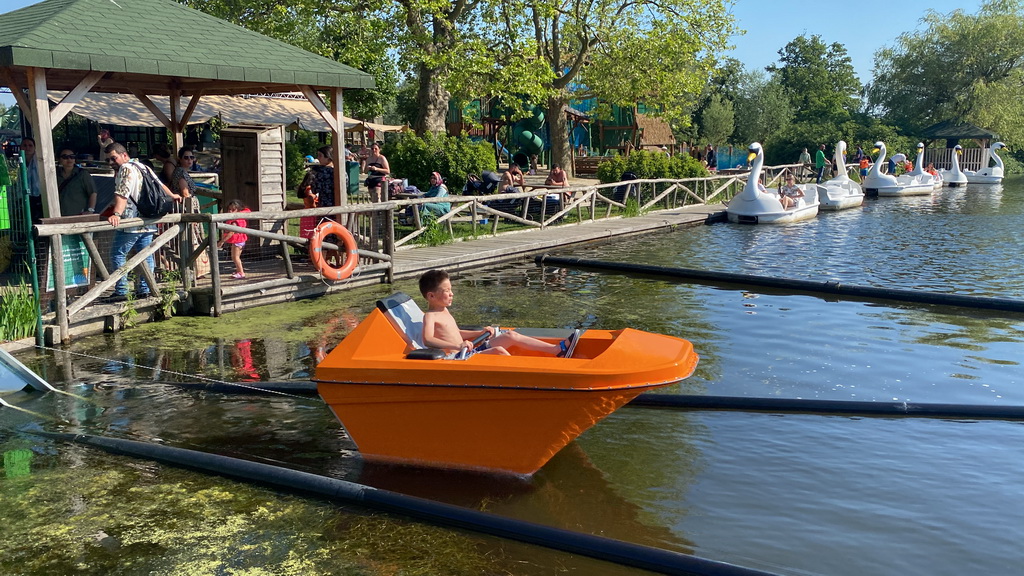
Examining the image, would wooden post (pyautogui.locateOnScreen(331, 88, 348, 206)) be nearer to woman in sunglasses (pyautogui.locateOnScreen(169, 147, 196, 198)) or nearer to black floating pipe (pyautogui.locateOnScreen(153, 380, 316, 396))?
woman in sunglasses (pyautogui.locateOnScreen(169, 147, 196, 198))

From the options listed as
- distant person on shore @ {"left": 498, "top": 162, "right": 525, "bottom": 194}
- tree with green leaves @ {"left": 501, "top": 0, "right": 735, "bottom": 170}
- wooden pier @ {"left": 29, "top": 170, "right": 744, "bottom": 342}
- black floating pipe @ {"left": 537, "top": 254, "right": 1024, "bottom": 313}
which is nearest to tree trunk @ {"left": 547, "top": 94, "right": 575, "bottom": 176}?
tree with green leaves @ {"left": 501, "top": 0, "right": 735, "bottom": 170}

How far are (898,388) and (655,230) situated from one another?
12691 mm

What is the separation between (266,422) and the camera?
6625 millimetres

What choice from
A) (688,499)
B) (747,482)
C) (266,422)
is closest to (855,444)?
(747,482)

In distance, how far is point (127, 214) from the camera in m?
9.40

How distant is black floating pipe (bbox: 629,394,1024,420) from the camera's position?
661cm

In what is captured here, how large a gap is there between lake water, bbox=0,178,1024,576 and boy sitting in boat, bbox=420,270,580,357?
80 cm

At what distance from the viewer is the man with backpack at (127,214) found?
9.07m

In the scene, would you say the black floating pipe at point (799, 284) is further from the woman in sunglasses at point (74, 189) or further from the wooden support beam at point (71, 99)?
the wooden support beam at point (71, 99)

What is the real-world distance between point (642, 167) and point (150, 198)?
54.8ft

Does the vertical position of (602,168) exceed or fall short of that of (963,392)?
it exceeds it

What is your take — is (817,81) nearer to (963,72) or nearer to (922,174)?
(963,72)

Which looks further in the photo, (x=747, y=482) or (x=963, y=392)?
(x=963, y=392)

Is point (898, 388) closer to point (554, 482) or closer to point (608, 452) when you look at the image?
point (608, 452)
